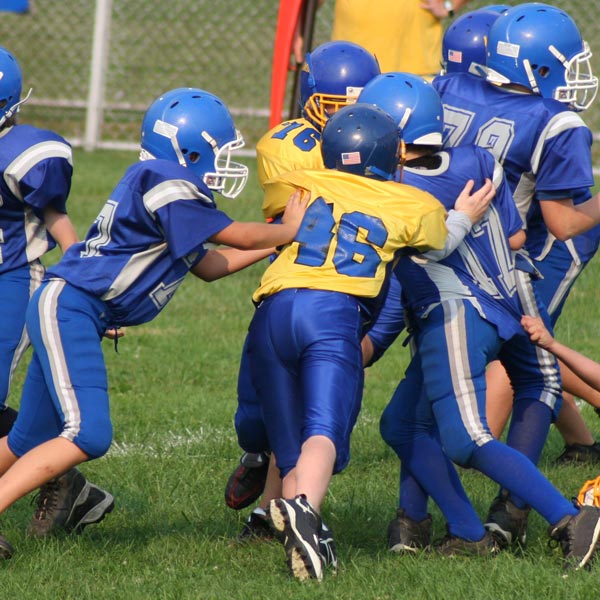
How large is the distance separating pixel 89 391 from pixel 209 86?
38.8 ft

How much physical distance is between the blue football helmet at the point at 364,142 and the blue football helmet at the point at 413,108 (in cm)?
14

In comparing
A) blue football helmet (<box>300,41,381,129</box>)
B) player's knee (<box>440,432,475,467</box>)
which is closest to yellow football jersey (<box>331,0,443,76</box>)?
blue football helmet (<box>300,41,381,129</box>)

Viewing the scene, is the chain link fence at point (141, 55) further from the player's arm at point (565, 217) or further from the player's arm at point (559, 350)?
the player's arm at point (559, 350)

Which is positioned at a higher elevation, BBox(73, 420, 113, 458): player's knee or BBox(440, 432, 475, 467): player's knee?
BBox(440, 432, 475, 467): player's knee

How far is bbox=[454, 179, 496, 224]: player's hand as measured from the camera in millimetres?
4168

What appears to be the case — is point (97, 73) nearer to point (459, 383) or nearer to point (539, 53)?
point (539, 53)

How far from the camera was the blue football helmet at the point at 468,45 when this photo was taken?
18.1ft

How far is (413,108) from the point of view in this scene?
4.23 m

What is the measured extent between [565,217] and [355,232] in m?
1.05

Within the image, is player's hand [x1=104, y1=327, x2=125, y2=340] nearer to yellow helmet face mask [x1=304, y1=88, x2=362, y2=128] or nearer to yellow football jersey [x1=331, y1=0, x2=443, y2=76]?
yellow helmet face mask [x1=304, y1=88, x2=362, y2=128]

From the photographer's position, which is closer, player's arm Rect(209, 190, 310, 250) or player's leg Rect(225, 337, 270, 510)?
player's arm Rect(209, 190, 310, 250)

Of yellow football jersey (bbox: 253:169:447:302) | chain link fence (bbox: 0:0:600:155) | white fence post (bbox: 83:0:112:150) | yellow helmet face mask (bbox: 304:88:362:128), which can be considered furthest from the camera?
chain link fence (bbox: 0:0:600:155)

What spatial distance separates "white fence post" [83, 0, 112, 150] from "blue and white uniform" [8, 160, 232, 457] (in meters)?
10.2

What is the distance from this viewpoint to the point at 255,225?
4094 millimetres
